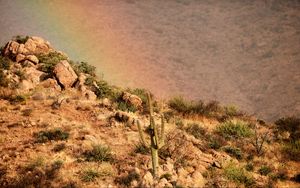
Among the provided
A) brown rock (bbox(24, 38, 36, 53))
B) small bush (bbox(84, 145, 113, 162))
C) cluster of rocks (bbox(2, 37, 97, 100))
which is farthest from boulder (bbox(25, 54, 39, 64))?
small bush (bbox(84, 145, 113, 162))

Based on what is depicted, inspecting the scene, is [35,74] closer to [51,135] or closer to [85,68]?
[85,68]

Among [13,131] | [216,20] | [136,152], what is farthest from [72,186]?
[216,20]

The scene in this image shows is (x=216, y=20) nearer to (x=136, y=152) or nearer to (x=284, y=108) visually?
(x=284, y=108)

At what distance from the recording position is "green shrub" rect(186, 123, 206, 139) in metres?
12.4

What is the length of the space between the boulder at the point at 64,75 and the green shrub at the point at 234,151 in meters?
8.81

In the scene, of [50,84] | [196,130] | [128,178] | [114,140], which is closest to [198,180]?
[128,178]

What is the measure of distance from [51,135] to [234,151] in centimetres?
626

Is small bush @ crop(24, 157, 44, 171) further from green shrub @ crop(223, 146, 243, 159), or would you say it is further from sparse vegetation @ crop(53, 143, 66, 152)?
green shrub @ crop(223, 146, 243, 159)

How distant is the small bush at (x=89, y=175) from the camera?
8359 mm

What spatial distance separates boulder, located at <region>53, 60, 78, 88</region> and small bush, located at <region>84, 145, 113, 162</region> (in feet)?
24.4

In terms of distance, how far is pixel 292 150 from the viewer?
11.9 m

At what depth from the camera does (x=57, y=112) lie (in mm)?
12617

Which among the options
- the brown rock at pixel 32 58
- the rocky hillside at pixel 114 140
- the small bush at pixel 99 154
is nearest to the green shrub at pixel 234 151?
the rocky hillside at pixel 114 140

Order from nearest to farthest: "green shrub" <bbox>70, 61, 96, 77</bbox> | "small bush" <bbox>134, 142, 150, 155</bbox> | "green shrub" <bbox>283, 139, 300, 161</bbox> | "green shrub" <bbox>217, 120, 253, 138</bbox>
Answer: "small bush" <bbox>134, 142, 150, 155</bbox>, "green shrub" <bbox>283, 139, 300, 161</bbox>, "green shrub" <bbox>217, 120, 253, 138</bbox>, "green shrub" <bbox>70, 61, 96, 77</bbox>
